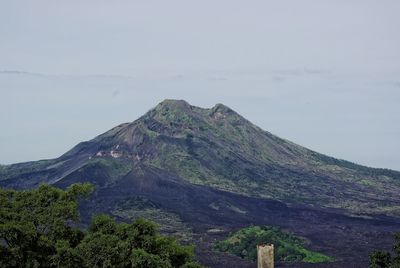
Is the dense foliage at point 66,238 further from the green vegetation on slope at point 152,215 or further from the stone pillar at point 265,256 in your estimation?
the green vegetation on slope at point 152,215

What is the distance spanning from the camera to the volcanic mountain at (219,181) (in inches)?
3425

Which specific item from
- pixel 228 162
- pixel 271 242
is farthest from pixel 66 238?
pixel 228 162

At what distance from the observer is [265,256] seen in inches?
381

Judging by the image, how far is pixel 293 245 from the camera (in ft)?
228

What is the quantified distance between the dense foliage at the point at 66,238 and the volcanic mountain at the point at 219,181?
→ 37323mm

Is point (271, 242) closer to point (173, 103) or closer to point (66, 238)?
point (66, 238)

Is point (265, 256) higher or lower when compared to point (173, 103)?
lower

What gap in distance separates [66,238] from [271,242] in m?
42.5

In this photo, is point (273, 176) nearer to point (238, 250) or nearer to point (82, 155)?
point (82, 155)

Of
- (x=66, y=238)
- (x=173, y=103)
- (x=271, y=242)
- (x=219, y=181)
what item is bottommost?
(x=271, y=242)

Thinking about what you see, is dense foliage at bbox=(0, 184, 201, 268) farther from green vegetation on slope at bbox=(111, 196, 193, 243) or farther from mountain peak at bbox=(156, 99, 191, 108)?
mountain peak at bbox=(156, 99, 191, 108)

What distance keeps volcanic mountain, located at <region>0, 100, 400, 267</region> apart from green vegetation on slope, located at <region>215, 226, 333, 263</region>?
2.36 meters

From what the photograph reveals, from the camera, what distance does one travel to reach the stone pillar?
9617mm

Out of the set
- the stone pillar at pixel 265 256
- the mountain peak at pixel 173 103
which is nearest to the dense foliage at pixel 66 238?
the stone pillar at pixel 265 256
